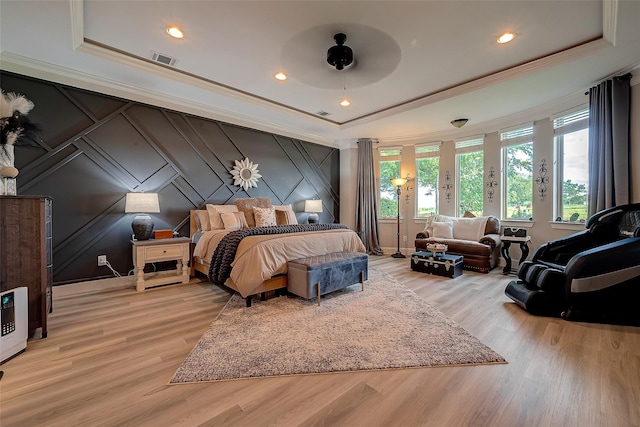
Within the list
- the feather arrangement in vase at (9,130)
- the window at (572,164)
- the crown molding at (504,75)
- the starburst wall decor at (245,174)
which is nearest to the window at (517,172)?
the window at (572,164)

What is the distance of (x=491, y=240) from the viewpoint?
181 inches

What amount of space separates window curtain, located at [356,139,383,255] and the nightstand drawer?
4.05m

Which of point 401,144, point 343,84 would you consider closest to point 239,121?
point 343,84

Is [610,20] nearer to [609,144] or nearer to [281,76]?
[609,144]

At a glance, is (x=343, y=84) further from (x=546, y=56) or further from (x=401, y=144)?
(x=401, y=144)

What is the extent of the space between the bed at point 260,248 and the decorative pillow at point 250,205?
0.66 ft

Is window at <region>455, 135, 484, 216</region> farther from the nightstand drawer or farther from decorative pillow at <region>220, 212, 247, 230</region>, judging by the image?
the nightstand drawer

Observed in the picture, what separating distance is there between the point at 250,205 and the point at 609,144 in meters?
5.24

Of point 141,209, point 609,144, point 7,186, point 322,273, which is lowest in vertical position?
point 322,273

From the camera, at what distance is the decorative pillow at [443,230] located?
5.31 metres

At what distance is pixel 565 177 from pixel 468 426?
4.84 metres

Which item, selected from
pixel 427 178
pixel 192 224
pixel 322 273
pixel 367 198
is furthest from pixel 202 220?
pixel 427 178

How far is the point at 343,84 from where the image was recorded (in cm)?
362

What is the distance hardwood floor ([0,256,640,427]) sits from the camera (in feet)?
4.55
